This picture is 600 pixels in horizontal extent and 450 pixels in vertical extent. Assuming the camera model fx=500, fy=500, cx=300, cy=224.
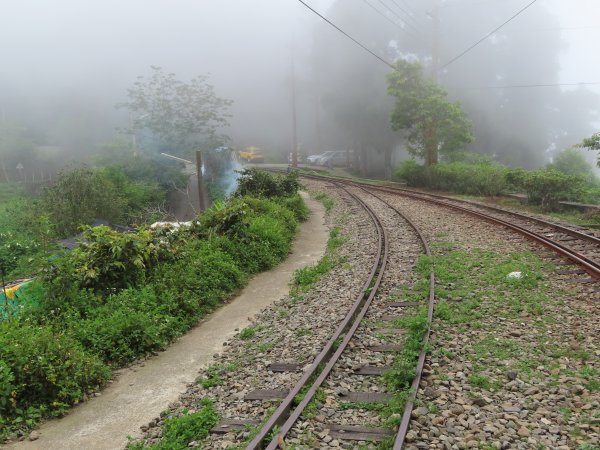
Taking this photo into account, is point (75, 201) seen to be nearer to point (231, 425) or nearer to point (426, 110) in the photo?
point (231, 425)

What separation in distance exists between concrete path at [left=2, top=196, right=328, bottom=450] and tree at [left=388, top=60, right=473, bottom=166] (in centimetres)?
2255

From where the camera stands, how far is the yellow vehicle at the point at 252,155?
167ft

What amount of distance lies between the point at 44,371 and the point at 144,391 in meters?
1.12

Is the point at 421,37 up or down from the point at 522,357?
up

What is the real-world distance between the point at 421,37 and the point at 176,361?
4543cm

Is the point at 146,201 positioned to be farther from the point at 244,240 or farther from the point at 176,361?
the point at 176,361

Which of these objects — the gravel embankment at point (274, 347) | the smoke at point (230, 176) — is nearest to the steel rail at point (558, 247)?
the gravel embankment at point (274, 347)

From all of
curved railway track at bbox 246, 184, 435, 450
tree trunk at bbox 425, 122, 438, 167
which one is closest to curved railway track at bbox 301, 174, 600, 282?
curved railway track at bbox 246, 184, 435, 450

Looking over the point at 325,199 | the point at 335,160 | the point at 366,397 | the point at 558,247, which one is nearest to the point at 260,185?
the point at 325,199

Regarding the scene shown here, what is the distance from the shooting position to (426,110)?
29.1 meters

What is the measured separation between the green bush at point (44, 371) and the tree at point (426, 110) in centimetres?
2625

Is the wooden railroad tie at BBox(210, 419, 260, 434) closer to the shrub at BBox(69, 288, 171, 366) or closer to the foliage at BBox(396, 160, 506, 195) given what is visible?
the shrub at BBox(69, 288, 171, 366)

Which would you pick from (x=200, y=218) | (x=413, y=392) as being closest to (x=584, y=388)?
(x=413, y=392)

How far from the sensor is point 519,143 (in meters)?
50.2
